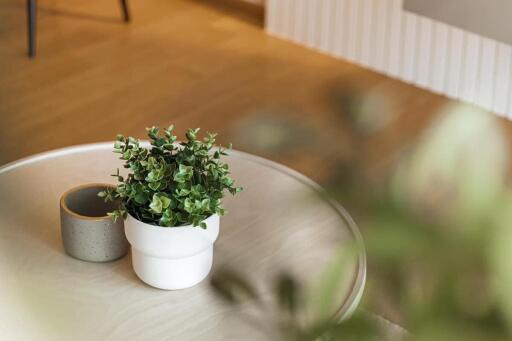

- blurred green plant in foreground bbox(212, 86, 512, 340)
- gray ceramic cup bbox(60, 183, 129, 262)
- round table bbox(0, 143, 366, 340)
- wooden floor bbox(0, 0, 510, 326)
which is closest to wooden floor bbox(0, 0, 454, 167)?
wooden floor bbox(0, 0, 510, 326)

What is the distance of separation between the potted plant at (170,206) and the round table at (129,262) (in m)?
0.05

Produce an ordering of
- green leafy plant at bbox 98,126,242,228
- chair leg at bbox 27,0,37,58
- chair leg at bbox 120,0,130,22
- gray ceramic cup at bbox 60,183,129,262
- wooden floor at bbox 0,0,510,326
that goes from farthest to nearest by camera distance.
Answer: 1. chair leg at bbox 120,0,130,22
2. chair leg at bbox 27,0,37,58
3. wooden floor at bbox 0,0,510,326
4. gray ceramic cup at bbox 60,183,129,262
5. green leafy plant at bbox 98,126,242,228

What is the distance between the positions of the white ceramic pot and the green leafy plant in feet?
→ 0.05

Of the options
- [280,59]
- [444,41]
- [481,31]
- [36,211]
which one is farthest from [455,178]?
[280,59]

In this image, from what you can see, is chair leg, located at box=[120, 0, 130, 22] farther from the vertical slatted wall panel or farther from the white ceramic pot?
the white ceramic pot

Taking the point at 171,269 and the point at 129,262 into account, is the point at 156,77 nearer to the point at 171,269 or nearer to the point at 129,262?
the point at 129,262

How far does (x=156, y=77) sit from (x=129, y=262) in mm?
1812

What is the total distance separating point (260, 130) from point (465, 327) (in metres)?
0.12

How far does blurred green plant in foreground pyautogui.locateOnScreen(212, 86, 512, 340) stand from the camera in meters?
0.36

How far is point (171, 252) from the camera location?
4.21 ft

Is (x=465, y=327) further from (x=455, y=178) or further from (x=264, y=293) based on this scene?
(x=264, y=293)

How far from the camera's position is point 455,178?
1.21ft

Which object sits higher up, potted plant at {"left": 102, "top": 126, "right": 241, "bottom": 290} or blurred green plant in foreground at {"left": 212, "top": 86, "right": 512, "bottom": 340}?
blurred green plant in foreground at {"left": 212, "top": 86, "right": 512, "bottom": 340}

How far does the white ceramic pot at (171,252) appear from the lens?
1.27 meters
